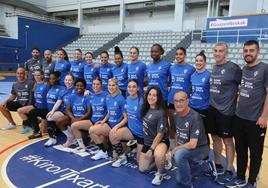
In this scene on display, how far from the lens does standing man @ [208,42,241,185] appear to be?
3.19m

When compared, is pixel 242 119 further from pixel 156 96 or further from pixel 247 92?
pixel 156 96

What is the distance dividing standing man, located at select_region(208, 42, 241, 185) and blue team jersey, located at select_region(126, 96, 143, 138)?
915 mm

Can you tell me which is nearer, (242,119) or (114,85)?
(242,119)

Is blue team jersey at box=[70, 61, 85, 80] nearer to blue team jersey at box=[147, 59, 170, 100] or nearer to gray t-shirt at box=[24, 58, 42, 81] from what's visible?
gray t-shirt at box=[24, 58, 42, 81]

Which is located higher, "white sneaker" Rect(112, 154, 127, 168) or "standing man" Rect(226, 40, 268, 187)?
"standing man" Rect(226, 40, 268, 187)

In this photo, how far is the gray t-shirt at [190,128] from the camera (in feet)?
9.92

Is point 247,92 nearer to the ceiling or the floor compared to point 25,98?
nearer to the ceiling

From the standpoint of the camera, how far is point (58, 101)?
15.1ft

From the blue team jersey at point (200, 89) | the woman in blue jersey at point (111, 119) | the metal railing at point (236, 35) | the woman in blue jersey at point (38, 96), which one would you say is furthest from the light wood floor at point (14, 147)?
the metal railing at point (236, 35)

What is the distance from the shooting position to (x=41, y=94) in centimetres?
492

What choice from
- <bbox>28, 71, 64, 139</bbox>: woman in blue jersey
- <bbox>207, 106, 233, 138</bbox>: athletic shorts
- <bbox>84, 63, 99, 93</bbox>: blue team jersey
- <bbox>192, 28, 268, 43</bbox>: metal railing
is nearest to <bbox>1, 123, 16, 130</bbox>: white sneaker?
<bbox>28, 71, 64, 139</bbox>: woman in blue jersey

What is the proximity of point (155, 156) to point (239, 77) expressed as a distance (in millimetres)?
1368

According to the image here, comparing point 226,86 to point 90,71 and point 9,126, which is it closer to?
point 90,71

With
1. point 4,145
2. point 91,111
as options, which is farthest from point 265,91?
point 4,145
